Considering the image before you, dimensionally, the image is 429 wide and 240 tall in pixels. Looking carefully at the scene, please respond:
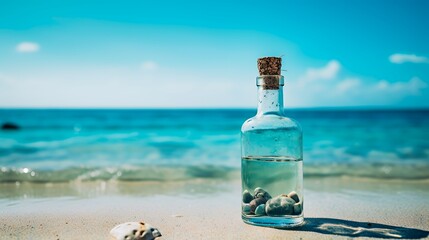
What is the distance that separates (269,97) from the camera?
214 centimetres

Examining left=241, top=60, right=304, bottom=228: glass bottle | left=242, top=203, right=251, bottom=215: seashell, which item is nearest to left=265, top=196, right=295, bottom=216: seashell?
left=241, top=60, right=304, bottom=228: glass bottle

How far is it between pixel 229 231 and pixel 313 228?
→ 43 centimetres

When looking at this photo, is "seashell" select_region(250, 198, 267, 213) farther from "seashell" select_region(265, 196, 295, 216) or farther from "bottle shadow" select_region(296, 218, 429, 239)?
"bottle shadow" select_region(296, 218, 429, 239)

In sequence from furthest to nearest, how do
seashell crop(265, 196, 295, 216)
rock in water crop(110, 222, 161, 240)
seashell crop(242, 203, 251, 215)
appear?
seashell crop(242, 203, 251, 215)
seashell crop(265, 196, 295, 216)
rock in water crop(110, 222, 161, 240)

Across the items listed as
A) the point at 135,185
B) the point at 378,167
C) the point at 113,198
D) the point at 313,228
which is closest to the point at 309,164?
the point at 378,167

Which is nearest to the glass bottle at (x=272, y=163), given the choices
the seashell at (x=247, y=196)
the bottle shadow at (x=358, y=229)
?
the seashell at (x=247, y=196)

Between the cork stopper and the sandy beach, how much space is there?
72 centimetres

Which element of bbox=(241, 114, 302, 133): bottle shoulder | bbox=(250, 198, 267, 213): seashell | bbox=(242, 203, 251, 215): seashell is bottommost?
bbox=(242, 203, 251, 215): seashell

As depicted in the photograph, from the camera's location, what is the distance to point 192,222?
7.74ft

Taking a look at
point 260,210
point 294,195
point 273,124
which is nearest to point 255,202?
point 260,210

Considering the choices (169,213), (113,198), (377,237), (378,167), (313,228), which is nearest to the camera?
(377,237)

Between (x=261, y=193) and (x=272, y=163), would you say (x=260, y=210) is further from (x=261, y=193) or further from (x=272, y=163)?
(x=272, y=163)

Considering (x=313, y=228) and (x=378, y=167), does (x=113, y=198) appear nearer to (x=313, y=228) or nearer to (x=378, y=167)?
(x=313, y=228)

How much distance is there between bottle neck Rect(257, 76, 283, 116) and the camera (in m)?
2.12
